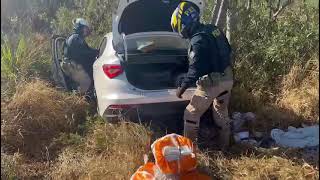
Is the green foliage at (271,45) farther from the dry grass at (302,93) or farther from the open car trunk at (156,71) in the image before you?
the open car trunk at (156,71)

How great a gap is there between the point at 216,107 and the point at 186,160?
1168mm

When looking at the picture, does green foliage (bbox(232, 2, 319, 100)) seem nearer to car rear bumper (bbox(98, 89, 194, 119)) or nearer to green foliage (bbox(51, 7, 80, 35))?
car rear bumper (bbox(98, 89, 194, 119))

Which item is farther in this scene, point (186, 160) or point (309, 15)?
point (309, 15)

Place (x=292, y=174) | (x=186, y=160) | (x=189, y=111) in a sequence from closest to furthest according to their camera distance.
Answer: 1. (x=186, y=160)
2. (x=292, y=174)
3. (x=189, y=111)

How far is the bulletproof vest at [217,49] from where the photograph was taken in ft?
14.3

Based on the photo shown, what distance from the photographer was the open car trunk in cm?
497

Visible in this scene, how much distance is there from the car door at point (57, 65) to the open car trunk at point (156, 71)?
1.77m

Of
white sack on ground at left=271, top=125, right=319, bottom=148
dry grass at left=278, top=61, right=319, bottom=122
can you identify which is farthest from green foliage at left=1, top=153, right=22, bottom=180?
dry grass at left=278, top=61, right=319, bottom=122

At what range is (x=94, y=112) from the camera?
236 inches

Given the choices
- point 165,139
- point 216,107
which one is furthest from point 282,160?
point 165,139

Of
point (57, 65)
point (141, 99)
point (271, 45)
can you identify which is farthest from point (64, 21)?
point (141, 99)

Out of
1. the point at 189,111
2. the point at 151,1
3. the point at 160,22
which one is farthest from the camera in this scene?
the point at 160,22

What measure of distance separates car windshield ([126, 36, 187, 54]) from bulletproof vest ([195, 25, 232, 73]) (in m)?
1.06

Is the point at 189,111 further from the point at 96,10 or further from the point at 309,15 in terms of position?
the point at 96,10
